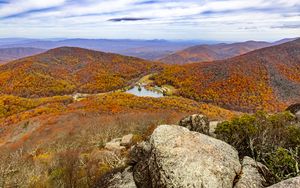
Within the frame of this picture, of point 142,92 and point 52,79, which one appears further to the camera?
point 52,79

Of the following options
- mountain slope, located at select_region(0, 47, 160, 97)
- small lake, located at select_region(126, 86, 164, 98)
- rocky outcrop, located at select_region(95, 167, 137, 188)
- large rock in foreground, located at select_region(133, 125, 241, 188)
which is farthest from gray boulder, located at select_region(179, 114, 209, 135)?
mountain slope, located at select_region(0, 47, 160, 97)

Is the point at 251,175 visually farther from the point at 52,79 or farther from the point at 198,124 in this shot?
the point at 52,79

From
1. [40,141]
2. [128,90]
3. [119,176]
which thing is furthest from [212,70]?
[119,176]

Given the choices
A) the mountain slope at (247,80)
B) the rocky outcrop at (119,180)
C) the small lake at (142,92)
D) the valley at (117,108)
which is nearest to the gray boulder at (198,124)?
the valley at (117,108)

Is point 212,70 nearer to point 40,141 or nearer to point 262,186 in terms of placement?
point 40,141

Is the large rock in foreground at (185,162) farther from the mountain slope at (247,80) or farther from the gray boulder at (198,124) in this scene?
the mountain slope at (247,80)

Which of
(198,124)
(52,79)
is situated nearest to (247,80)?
(52,79)
